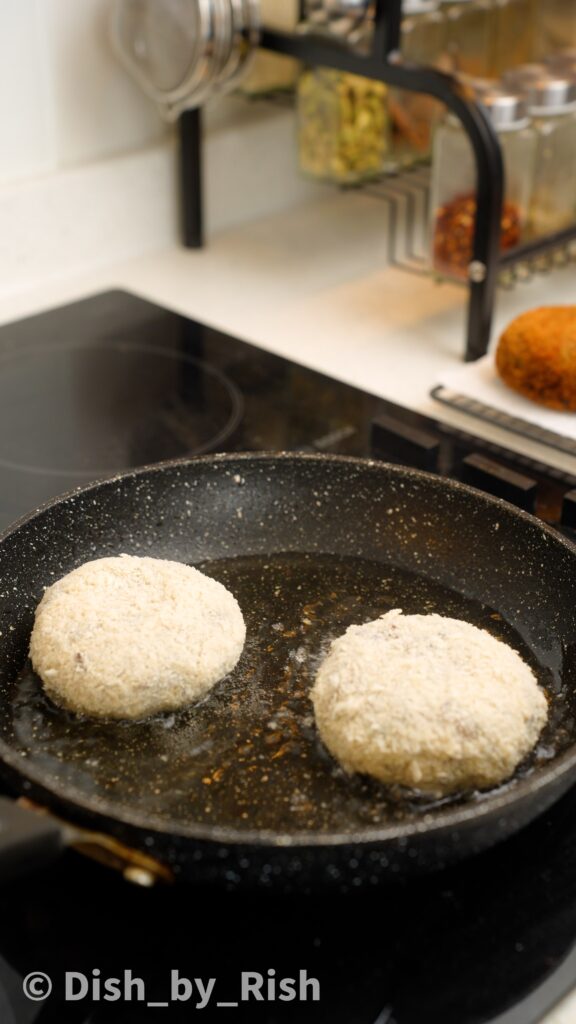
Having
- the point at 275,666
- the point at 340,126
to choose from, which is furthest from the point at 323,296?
the point at 275,666

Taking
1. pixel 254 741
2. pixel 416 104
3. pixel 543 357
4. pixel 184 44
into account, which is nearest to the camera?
pixel 254 741

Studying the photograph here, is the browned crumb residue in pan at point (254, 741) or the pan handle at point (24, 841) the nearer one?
the pan handle at point (24, 841)

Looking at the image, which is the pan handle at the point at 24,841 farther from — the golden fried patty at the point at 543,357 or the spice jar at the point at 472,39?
the spice jar at the point at 472,39

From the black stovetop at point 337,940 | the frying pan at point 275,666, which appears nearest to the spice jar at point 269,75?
the frying pan at point 275,666

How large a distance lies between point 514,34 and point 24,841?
140 centimetres

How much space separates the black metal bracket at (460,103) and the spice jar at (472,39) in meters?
0.28

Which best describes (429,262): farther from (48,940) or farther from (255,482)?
(48,940)

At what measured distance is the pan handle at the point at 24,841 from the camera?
0.57m

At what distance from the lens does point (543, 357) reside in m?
1.09

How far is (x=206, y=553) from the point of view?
3.12 feet

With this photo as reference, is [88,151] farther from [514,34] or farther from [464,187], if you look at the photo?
[514,34]

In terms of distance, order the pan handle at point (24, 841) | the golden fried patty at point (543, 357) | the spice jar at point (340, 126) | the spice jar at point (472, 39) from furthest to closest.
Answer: the spice jar at point (472, 39), the spice jar at point (340, 126), the golden fried patty at point (543, 357), the pan handle at point (24, 841)

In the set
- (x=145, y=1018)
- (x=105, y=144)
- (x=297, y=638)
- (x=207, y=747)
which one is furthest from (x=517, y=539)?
(x=105, y=144)

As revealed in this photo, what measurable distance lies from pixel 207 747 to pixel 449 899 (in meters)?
0.18
